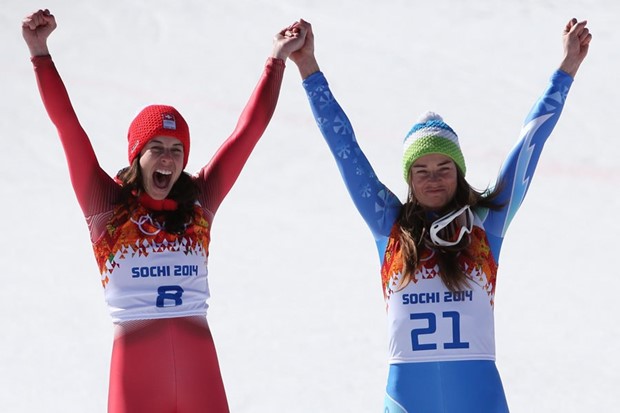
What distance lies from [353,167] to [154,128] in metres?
0.69

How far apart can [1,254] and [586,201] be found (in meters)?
4.00

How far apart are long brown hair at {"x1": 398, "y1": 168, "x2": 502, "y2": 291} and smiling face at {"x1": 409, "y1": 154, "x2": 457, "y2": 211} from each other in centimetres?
3

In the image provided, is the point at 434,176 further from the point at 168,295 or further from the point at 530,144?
the point at 168,295

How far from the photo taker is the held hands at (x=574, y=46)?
4379mm

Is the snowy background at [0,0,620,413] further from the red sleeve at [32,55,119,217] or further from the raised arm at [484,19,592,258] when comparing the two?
the red sleeve at [32,55,119,217]

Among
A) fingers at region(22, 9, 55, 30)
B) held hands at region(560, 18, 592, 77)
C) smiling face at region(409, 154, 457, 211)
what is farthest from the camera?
held hands at region(560, 18, 592, 77)

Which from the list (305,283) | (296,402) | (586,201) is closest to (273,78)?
(296,402)

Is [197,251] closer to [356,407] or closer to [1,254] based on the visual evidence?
[356,407]

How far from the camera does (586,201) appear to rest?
866 centimetres

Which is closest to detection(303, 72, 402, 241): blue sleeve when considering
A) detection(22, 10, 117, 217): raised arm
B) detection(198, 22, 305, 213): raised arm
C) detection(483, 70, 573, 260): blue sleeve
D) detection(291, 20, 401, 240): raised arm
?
detection(291, 20, 401, 240): raised arm

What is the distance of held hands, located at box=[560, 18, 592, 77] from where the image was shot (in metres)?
4.38

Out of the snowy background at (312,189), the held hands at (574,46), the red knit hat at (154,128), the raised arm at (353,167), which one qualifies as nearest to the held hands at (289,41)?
the raised arm at (353,167)

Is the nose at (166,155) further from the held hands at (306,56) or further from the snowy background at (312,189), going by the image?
the snowy background at (312,189)

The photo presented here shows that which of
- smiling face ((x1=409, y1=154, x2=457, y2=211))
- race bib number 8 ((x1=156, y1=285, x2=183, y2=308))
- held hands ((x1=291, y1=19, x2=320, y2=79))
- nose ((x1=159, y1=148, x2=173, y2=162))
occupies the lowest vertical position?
race bib number 8 ((x1=156, y1=285, x2=183, y2=308))
